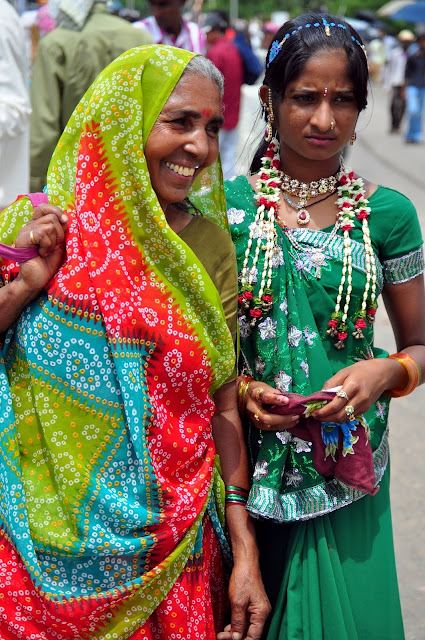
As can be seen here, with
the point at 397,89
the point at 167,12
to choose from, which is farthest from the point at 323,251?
the point at 397,89

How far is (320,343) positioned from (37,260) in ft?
2.57

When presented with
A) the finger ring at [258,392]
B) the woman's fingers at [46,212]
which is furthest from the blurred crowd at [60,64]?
the finger ring at [258,392]

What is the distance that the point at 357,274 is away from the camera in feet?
7.82

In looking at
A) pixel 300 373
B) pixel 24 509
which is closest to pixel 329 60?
pixel 300 373

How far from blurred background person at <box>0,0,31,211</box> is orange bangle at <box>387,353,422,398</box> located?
2658mm

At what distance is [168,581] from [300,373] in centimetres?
62

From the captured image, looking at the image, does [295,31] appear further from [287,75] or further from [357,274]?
[357,274]

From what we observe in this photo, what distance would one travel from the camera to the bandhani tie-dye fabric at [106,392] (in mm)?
2031

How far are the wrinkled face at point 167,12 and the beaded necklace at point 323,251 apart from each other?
5.41 meters

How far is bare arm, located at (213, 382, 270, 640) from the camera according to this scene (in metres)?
2.22

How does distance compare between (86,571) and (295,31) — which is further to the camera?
(295,31)

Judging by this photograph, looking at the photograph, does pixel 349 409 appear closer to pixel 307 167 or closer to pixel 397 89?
pixel 307 167

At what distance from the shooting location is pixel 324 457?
90.5 inches

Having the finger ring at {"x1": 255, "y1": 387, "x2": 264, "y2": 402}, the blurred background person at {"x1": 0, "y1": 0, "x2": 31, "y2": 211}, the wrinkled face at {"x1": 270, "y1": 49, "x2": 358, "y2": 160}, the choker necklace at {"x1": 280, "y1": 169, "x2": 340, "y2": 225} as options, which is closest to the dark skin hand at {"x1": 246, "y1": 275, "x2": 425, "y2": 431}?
the finger ring at {"x1": 255, "y1": 387, "x2": 264, "y2": 402}
